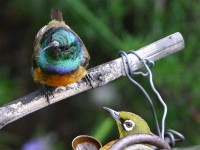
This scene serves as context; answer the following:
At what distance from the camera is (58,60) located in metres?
3.15

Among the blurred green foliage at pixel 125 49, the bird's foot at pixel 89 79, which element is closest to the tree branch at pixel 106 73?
the bird's foot at pixel 89 79

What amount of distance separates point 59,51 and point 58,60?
81 mm

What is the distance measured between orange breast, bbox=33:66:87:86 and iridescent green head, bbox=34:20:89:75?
2cm

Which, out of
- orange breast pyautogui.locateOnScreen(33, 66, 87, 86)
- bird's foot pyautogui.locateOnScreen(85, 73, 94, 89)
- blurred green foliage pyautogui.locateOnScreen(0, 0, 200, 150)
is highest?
blurred green foliage pyautogui.locateOnScreen(0, 0, 200, 150)

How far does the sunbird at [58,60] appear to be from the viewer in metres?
3.05

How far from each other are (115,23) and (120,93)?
0.62 meters

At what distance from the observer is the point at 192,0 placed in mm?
4438

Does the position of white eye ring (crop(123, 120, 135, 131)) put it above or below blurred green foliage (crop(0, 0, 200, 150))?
below

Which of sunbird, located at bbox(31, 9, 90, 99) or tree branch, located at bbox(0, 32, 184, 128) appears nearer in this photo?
tree branch, located at bbox(0, 32, 184, 128)

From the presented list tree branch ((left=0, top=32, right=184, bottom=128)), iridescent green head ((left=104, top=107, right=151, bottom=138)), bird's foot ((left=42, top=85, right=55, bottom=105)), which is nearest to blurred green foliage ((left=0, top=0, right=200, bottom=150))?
tree branch ((left=0, top=32, right=184, bottom=128))

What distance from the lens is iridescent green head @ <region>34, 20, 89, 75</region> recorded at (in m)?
2.98

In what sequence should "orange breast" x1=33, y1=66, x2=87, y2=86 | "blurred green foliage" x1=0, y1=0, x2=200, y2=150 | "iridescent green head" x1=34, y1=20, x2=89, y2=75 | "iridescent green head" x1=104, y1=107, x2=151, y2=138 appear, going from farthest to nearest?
"blurred green foliage" x1=0, y1=0, x2=200, y2=150, "orange breast" x1=33, y1=66, x2=87, y2=86, "iridescent green head" x1=34, y1=20, x2=89, y2=75, "iridescent green head" x1=104, y1=107, x2=151, y2=138

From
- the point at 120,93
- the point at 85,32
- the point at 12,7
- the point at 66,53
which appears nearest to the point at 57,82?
the point at 66,53

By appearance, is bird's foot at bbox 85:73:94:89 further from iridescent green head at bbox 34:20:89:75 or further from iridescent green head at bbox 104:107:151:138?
iridescent green head at bbox 104:107:151:138
